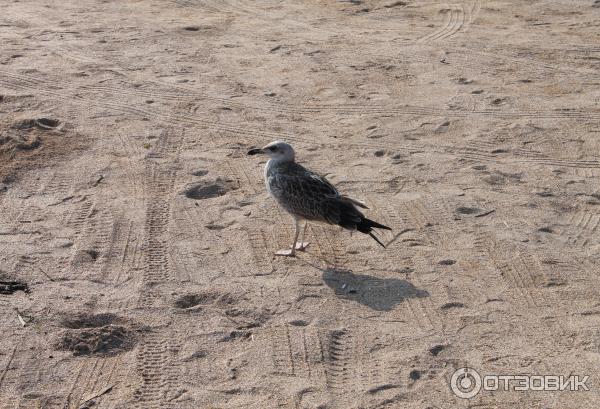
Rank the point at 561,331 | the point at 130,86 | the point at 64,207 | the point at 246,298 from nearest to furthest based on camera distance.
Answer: the point at 561,331 < the point at 246,298 < the point at 64,207 < the point at 130,86

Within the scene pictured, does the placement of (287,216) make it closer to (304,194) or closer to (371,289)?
(304,194)

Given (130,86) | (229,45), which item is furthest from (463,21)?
(130,86)

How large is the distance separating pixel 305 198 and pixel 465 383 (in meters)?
2.09

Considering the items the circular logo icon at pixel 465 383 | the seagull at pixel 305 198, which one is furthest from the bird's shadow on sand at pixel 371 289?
the circular logo icon at pixel 465 383

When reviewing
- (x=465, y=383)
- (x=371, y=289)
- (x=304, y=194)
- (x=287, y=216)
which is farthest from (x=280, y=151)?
(x=465, y=383)

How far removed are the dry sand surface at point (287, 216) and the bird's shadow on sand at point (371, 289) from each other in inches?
0.7

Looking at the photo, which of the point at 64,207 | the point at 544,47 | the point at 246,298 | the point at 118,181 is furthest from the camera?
the point at 544,47

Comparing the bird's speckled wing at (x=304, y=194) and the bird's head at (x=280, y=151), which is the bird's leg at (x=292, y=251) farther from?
the bird's head at (x=280, y=151)

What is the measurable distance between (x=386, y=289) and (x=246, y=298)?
1.03 meters

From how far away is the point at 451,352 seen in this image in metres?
6.18

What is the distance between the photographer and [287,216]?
8.21 meters

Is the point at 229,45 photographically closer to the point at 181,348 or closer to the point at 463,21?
the point at 463,21

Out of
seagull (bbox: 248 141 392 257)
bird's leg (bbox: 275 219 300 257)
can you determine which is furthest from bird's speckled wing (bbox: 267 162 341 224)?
bird's leg (bbox: 275 219 300 257)

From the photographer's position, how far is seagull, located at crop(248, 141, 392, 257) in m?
7.20
